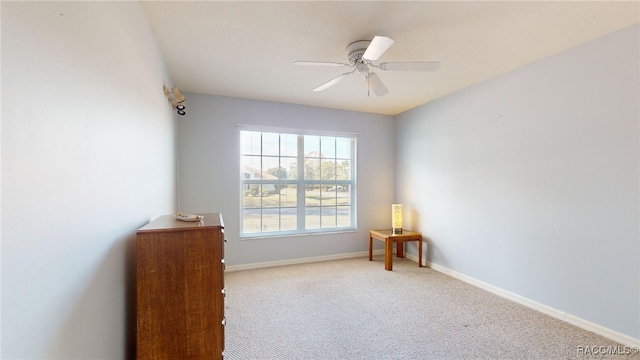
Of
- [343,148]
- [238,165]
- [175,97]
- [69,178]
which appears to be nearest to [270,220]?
[238,165]

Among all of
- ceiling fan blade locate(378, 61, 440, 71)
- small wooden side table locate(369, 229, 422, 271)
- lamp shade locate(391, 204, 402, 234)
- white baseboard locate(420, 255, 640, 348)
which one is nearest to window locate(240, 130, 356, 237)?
small wooden side table locate(369, 229, 422, 271)

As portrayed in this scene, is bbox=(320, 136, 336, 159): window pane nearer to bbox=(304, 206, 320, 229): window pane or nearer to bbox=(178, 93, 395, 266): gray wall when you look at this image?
bbox=(178, 93, 395, 266): gray wall

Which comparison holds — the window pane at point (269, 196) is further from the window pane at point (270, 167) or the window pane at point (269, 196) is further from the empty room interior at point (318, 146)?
the window pane at point (270, 167)

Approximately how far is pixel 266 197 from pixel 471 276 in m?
2.88

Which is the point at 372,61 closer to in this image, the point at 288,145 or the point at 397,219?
the point at 288,145

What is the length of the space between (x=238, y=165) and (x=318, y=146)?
128cm

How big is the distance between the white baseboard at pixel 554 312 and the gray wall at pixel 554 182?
0.14ft

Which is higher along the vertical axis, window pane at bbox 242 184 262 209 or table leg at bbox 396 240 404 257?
window pane at bbox 242 184 262 209

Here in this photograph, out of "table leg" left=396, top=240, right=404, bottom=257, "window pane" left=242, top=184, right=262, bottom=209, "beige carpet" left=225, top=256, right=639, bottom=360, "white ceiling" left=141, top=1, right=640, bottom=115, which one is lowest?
"beige carpet" left=225, top=256, right=639, bottom=360

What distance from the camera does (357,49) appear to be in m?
2.31

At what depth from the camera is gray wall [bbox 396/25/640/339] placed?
2.19 metres

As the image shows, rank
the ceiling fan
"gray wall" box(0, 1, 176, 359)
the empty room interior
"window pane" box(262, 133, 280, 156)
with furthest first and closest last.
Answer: "window pane" box(262, 133, 280, 156), the ceiling fan, the empty room interior, "gray wall" box(0, 1, 176, 359)

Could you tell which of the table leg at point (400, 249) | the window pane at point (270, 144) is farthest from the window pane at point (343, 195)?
the window pane at point (270, 144)

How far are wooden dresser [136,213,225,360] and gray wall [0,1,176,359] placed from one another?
138 millimetres
